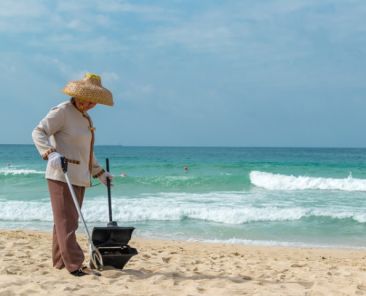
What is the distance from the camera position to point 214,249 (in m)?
7.75

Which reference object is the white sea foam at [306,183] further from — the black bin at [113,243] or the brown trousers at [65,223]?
the brown trousers at [65,223]

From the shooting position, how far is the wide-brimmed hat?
4449 mm

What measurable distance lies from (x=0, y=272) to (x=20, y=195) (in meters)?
11.6

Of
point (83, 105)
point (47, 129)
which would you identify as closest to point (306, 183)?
point (83, 105)

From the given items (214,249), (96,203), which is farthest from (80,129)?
(96,203)

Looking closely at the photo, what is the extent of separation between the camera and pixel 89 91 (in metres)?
4.46

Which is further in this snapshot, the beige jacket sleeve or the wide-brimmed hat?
the wide-brimmed hat

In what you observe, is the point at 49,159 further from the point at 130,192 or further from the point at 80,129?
the point at 130,192

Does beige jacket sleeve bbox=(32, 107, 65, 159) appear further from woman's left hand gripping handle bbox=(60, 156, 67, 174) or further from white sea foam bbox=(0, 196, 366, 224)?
white sea foam bbox=(0, 196, 366, 224)

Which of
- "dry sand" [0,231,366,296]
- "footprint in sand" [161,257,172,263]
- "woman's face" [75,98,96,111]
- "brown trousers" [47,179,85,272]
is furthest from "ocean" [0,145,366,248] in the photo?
"woman's face" [75,98,96,111]

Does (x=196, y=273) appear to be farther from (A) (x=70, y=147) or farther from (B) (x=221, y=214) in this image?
(B) (x=221, y=214)

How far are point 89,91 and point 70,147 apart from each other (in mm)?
490

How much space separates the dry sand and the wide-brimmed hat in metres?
1.46

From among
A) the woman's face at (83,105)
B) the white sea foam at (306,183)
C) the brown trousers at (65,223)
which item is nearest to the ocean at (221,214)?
the white sea foam at (306,183)
